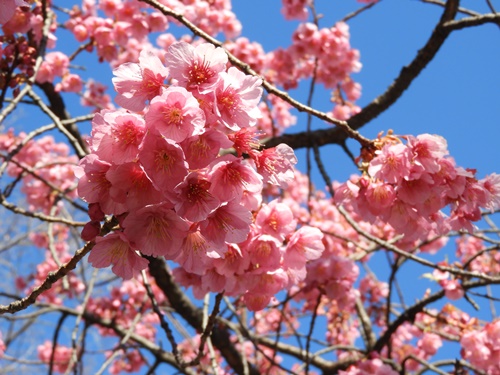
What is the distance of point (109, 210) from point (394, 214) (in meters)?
0.92

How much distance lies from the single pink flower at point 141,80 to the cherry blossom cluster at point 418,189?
657mm

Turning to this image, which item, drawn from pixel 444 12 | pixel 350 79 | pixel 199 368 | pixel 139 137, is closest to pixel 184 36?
pixel 350 79

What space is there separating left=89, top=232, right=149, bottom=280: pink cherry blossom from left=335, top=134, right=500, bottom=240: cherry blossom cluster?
2.32ft

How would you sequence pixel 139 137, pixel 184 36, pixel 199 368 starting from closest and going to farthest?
pixel 139 137, pixel 199 368, pixel 184 36

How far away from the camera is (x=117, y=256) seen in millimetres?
1180

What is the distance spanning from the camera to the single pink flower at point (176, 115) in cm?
101

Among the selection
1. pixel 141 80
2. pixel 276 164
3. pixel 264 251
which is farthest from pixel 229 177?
pixel 264 251

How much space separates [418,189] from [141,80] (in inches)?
33.5

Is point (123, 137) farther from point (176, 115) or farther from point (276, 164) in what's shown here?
point (276, 164)

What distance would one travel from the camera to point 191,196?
105 cm

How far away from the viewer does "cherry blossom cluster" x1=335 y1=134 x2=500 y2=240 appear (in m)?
1.44

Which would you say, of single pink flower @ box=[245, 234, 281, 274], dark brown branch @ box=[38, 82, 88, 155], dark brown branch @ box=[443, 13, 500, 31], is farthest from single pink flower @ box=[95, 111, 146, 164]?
dark brown branch @ box=[38, 82, 88, 155]

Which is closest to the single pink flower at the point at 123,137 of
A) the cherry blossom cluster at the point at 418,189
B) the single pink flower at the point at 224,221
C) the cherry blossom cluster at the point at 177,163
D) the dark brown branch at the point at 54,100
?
the cherry blossom cluster at the point at 177,163

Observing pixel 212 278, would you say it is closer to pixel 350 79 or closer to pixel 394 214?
pixel 394 214
